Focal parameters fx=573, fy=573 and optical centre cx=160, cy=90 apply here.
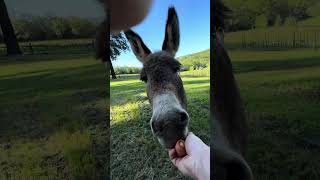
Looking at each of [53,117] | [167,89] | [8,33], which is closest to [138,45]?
[167,89]

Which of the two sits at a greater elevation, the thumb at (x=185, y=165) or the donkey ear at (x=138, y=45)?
the donkey ear at (x=138, y=45)

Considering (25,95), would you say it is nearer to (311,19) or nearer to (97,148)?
(97,148)

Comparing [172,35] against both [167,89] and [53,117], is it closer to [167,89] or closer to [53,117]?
[167,89]

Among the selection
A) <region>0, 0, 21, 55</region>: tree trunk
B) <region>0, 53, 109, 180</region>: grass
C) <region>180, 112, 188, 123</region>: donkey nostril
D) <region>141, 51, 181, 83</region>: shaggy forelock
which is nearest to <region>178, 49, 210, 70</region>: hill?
<region>141, 51, 181, 83</region>: shaggy forelock

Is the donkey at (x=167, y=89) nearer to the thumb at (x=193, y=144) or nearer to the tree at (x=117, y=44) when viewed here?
the thumb at (x=193, y=144)

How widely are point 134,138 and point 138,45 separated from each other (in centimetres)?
65

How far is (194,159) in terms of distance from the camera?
145 inches

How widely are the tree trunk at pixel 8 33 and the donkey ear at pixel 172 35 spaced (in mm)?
972

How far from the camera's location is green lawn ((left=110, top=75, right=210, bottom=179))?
12.8 ft

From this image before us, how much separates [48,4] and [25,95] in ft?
1.98

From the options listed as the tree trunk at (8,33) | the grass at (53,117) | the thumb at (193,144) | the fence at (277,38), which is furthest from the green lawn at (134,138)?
the tree trunk at (8,33)

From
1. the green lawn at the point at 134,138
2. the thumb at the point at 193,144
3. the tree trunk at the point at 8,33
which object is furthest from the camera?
the green lawn at the point at 134,138

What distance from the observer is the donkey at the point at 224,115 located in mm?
3592

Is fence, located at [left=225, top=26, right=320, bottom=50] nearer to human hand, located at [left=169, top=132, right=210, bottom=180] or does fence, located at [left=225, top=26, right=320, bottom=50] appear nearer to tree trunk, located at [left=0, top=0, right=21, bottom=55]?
human hand, located at [left=169, top=132, right=210, bottom=180]
